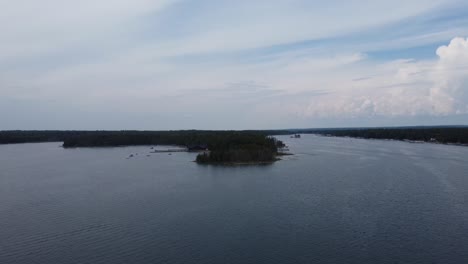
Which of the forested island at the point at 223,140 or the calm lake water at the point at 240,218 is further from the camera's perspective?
the forested island at the point at 223,140

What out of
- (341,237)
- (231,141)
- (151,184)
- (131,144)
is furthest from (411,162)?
(131,144)

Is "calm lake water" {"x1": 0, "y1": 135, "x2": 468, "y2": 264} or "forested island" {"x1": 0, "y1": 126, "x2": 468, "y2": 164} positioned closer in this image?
"calm lake water" {"x1": 0, "y1": 135, "x2": 468, "y2": 264}

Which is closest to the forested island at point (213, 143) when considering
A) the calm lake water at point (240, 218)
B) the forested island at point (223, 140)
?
the forested island at point (223, 140)

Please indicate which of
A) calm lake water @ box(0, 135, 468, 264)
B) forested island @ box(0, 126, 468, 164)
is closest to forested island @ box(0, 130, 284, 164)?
forested island @ box(0, 126, 468, 164)

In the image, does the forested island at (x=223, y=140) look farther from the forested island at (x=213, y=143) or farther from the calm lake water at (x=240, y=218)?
the calm lake water at (x=240, y=218)

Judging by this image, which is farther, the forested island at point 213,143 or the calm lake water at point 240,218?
the forested island at point 213,143

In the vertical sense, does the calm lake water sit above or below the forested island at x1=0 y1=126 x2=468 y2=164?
below

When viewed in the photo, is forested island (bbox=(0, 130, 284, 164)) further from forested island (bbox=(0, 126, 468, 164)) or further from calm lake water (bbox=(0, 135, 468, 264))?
calm lake water (bbox=(0, 135, 468, 264))

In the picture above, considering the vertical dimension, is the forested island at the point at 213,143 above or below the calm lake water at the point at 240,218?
above

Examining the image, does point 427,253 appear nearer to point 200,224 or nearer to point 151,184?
point 200,224

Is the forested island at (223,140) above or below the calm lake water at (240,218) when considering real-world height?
above
